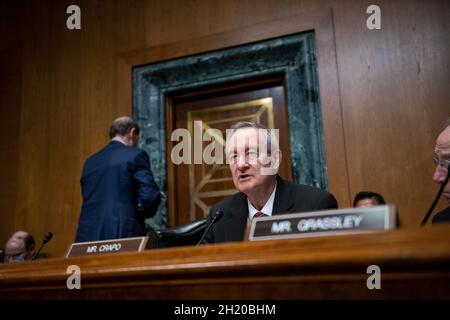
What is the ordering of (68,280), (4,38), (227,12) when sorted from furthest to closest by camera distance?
1. (4,38)
2. (227,12)
3. (68,280)

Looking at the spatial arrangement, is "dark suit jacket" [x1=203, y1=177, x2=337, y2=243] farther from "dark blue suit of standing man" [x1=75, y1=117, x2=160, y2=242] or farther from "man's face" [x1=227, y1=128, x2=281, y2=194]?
"dark blue suit of standing man" [x1=75, y1=117, x2=160, y2=242]

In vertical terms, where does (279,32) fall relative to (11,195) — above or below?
above

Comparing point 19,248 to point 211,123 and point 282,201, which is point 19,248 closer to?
point 211,123

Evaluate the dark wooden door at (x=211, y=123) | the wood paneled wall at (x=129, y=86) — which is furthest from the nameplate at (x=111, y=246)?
the dark wooden door at (x=211, y=123)

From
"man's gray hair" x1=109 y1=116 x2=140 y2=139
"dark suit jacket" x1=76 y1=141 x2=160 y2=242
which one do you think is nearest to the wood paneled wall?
"man's gray hair" x1=109 y1=116 x2=140 y2=139

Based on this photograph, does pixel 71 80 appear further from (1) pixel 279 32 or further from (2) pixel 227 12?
(1) pixel 279 32

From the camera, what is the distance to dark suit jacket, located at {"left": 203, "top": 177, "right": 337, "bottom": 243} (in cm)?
176

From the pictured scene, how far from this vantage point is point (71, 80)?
166 inches

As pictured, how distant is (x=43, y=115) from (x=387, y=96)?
2993 mm

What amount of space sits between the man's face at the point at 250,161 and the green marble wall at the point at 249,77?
128 cm

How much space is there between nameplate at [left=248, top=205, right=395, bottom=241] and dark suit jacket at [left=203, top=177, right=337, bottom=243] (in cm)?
87

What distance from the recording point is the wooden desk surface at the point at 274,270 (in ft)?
2.02

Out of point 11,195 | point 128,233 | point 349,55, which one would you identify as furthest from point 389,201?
point 11,195

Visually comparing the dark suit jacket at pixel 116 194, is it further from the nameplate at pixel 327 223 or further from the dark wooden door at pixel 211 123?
the nameplate at pixel 327 223
